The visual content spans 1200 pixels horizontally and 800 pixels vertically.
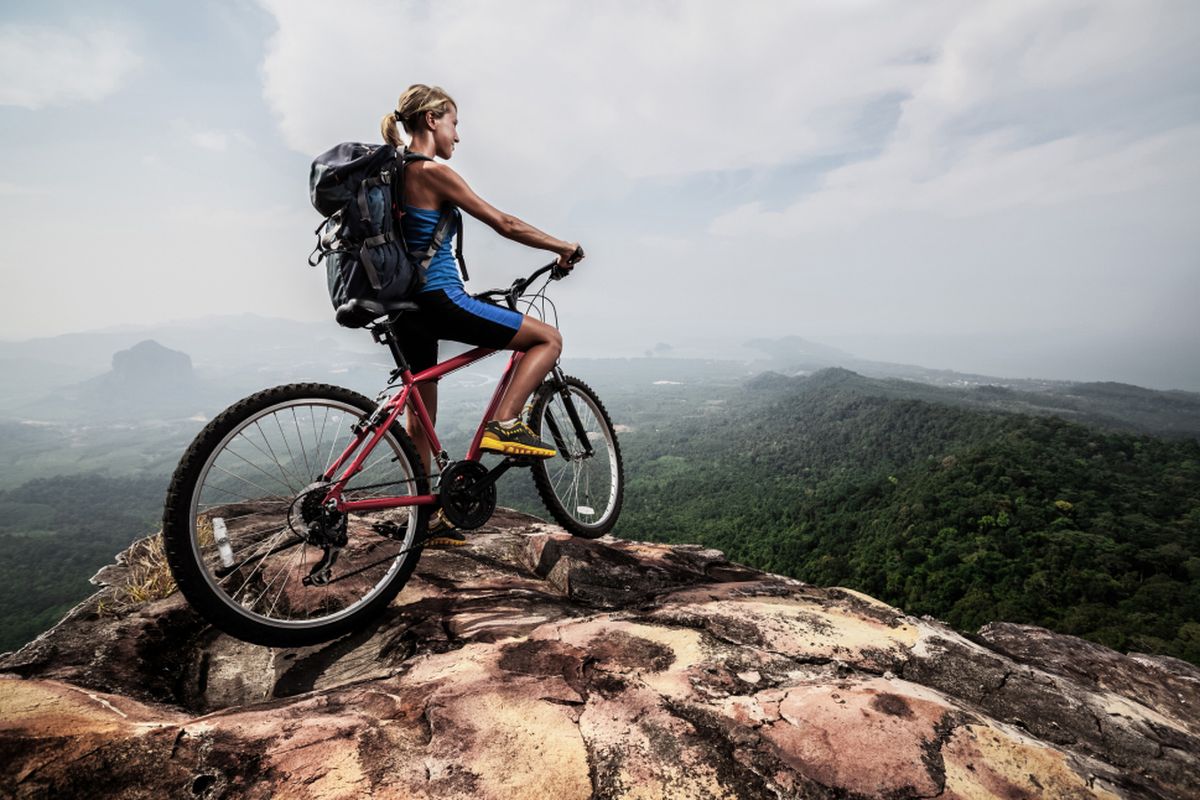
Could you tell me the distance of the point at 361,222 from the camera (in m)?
3.03

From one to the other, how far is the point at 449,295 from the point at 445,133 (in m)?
1.13

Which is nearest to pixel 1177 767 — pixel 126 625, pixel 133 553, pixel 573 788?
pixel 573 788

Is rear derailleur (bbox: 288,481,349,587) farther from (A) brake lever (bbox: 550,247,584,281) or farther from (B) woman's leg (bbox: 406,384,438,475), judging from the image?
(A) brake lever (bbox: 550,247,584,281)

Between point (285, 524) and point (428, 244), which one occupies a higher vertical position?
point (428, 244)

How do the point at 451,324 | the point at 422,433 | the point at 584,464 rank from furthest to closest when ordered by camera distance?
the point at 584,464, the point at 422,433, the point at 451,324

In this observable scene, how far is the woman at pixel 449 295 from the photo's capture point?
3.29m

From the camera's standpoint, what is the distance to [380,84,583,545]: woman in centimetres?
329

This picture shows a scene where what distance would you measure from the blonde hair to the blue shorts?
108 cm

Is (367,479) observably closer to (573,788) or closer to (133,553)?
(573,788)

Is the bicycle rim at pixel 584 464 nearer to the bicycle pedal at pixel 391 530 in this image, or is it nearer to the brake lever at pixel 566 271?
the brake lever at pixel 566 271

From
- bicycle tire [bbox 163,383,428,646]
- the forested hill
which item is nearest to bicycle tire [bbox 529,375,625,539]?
bicycle tire [bbox 163,383,428,646]

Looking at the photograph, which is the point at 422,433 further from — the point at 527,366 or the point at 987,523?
the point at 987,523

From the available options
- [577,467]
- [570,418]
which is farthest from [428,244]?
[577,467]

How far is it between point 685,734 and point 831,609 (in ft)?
6.68
